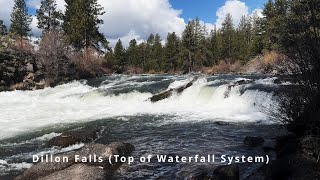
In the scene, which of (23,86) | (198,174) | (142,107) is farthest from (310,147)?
(23,86)

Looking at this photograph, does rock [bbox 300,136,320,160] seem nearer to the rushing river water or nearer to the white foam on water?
the rushing river water

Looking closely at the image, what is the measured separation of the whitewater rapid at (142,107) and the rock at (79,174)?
7516 millimetres

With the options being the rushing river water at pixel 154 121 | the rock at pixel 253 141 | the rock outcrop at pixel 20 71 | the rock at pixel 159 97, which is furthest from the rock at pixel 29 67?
the rock at pixel 253 141

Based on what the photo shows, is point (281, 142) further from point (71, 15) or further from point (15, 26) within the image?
point (15, 26)

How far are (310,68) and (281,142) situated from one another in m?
3.07

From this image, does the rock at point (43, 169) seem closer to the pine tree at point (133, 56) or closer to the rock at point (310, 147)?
the rock at point (310, 147)

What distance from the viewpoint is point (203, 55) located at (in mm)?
78500

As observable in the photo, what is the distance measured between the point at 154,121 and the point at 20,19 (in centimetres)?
5492

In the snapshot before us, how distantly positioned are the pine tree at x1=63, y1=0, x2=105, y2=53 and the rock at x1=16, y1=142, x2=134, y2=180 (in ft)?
139

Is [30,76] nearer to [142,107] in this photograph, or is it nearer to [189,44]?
[142,107]

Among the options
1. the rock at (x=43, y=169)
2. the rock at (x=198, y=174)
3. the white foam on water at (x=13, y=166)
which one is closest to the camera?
the rock at (x=198, y=174)

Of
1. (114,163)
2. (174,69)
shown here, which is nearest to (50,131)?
(114,163)

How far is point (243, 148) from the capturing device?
11.8 m

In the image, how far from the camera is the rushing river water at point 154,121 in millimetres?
11477
